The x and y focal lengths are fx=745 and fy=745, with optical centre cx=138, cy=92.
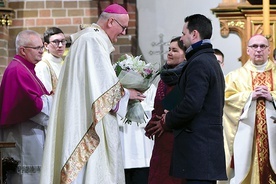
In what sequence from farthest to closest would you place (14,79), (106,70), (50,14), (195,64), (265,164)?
(50,14), (265,164), (14,79), (106,70), (195,64)

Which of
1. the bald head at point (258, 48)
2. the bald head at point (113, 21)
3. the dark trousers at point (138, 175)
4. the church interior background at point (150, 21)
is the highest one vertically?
the church interior background at point (150, 21)

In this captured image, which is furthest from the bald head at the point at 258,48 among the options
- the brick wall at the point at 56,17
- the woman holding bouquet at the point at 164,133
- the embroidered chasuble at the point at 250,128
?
the woman holding bouquet at the point at 164,133

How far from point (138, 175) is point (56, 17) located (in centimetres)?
242

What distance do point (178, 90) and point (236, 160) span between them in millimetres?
3101

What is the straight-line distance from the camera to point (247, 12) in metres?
10.0

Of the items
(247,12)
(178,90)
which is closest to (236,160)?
(247,12)

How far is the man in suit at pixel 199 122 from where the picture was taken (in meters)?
5.27

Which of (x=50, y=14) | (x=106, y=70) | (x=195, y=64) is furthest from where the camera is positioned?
(x=50, y=14)

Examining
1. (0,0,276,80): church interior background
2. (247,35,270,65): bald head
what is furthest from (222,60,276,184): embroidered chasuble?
(0,0,276,80): church interior background

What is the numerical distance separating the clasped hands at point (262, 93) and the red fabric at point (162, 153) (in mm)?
2073

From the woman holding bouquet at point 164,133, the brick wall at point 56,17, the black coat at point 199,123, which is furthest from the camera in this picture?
the brick wall at point 56,17

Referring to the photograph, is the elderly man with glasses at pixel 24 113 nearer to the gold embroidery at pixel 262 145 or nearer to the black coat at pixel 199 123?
the black coat at pixel 199 123

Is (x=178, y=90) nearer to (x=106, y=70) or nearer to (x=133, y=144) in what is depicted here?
(x=106, y=70)

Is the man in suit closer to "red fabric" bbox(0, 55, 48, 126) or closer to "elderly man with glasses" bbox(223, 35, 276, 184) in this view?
"red fabric" bbox(0, 55, 48, 126)
